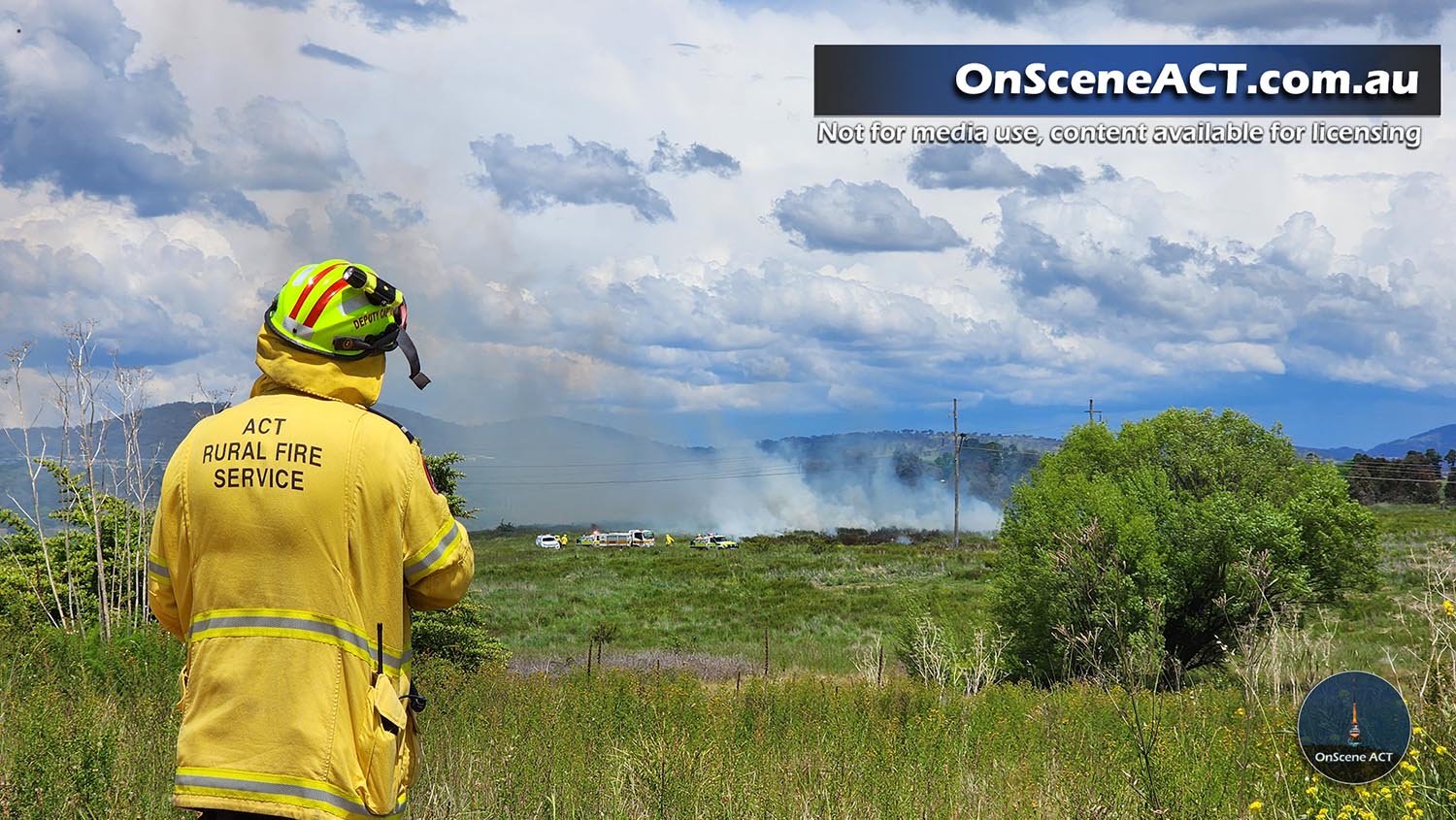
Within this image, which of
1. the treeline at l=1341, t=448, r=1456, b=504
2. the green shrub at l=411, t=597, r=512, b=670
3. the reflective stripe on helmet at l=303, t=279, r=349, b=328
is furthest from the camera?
the treeline at l=1341, t=448, r=1456, b=504

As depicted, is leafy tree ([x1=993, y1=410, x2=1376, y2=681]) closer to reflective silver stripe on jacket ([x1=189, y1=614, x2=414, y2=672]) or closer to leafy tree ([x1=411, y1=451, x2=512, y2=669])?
leafy tree ([x1=411, y1=451, x2=512, y2=669])

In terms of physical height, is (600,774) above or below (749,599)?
above

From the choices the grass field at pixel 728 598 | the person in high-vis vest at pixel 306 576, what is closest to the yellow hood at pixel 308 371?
the person in high-vis vest at pixel 306 576

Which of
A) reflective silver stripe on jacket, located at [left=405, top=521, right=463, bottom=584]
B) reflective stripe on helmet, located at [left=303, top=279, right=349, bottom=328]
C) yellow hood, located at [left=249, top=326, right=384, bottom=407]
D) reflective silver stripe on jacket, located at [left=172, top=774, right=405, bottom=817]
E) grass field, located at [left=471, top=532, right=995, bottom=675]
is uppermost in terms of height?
reflective stripe on helmet, located at [left=303, top=279, right=349, bottom=328]

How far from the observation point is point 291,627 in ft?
10.6

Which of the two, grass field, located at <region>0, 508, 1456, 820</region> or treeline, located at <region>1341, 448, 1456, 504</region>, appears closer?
grass field, located at <region>0, 508, 1456, 820</region>

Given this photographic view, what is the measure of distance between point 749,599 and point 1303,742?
50.6 meters

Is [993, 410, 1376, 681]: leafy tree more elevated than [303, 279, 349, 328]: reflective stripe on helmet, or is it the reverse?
[303, 279, 349, 328]: reflective stripe on helmet

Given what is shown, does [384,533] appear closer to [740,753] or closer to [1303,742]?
[740,753]

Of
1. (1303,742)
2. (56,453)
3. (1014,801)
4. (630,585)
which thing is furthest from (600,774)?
(630,585)

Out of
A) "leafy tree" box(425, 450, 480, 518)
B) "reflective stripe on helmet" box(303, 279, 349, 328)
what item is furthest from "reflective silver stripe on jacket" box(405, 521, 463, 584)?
"leafy tree" box(425, 450, 480, 518)

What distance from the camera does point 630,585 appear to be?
61.8 metres

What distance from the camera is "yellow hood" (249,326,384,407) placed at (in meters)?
3.38

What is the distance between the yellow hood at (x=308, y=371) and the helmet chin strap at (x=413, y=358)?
0.55 feet
